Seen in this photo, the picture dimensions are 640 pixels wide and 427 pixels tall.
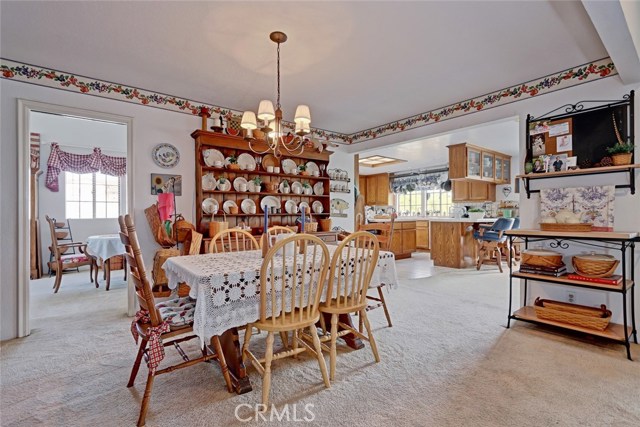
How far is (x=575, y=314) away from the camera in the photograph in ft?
8.26

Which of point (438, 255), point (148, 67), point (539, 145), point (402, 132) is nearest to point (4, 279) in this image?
Result: point (148, 67)

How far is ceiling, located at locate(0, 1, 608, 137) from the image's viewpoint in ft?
6.56

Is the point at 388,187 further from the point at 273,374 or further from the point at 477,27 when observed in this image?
the point at 273,374

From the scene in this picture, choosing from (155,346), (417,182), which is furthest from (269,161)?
(417,182)

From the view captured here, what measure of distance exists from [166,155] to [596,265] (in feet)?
13.4

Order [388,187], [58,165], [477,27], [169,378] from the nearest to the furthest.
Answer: [169,378], [477,27], [58,165], [388,187]

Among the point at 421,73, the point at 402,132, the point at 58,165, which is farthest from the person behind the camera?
the point at 58,165

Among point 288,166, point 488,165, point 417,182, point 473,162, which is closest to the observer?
point 288,166

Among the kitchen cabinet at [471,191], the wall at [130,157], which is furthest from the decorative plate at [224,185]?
the kitchen cabinet at [471,191]

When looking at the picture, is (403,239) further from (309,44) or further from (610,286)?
(309,44)

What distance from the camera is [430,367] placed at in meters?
2.11

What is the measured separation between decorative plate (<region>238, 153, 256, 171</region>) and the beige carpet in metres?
2.12

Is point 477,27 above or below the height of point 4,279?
above

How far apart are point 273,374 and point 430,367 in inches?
41.3
